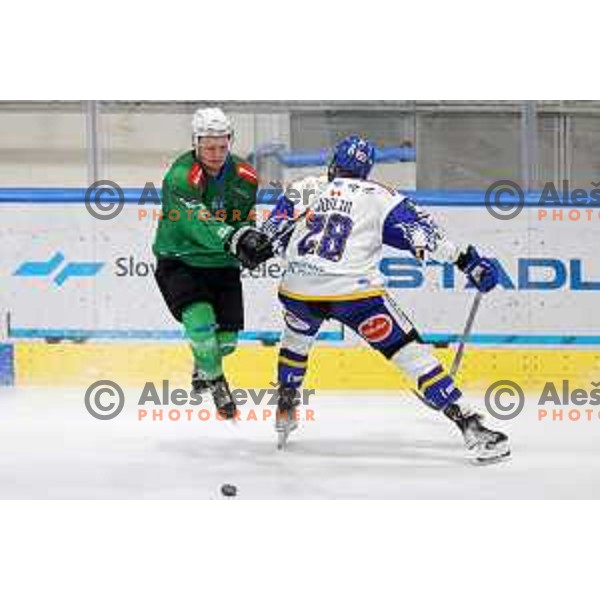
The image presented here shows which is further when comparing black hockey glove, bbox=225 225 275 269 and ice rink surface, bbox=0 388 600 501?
black hockey glove, bbox=225 225 275 269

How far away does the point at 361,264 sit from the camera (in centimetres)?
340

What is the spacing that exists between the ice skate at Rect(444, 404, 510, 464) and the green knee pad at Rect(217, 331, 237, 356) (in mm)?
591

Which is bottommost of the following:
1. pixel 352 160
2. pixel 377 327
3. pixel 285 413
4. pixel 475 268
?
pixel 285 413

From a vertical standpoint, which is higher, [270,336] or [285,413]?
[270,336]

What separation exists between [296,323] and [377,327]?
0.70ft

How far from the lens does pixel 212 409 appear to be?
3656 millimetres

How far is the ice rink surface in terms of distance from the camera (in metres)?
3.20

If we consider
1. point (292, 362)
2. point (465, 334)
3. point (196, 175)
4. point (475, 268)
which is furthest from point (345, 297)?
point (465, 334)

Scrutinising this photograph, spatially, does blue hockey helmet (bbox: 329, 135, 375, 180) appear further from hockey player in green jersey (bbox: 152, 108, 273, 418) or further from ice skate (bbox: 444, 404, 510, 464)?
ice skate (bbox: 444, 404, 510, 464)

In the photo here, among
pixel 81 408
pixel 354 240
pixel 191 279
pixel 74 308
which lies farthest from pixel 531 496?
pixel 74 308

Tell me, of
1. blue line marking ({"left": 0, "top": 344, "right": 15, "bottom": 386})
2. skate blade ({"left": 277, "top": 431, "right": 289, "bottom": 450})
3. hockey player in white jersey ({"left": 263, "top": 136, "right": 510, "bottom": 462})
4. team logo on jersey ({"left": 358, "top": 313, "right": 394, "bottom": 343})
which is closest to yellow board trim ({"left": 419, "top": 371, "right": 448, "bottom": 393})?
hockey player in white jersey ({"left": 263, "top": 136, "right": 510, "bottom": 462})

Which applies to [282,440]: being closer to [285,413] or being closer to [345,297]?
[285,413]

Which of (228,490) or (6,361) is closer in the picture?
(228,490)

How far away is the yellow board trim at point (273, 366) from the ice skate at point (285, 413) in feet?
0.51
